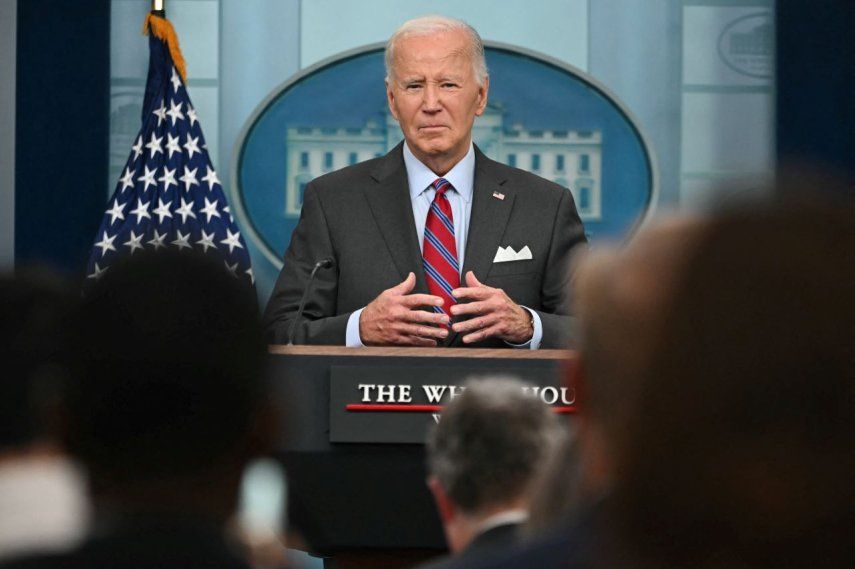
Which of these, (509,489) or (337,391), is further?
(337,391)

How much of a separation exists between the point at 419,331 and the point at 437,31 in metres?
1.02

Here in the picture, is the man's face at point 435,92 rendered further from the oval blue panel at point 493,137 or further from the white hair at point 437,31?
the oval blue panel at point 493,137

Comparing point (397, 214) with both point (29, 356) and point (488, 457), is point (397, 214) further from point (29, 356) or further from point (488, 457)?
point (29, 356)

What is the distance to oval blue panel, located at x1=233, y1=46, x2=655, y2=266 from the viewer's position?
5.30 metres

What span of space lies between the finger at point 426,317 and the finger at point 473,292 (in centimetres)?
6

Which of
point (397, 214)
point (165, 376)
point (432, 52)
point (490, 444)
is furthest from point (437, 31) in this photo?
point (165, 376)

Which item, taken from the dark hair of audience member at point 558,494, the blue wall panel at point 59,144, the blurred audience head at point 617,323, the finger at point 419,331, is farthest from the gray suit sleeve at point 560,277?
the blue wall panel at point 59,144

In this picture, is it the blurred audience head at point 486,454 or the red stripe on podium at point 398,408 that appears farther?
the red stripe on podium at point 398,408

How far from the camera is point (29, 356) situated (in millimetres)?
1213

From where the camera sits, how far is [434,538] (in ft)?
8.02

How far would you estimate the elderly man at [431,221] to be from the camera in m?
3.24

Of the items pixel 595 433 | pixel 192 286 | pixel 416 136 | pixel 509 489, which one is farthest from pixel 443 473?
pixel 416 136

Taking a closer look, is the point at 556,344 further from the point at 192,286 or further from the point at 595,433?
the point at 595,433

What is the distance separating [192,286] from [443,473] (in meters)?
0.55
